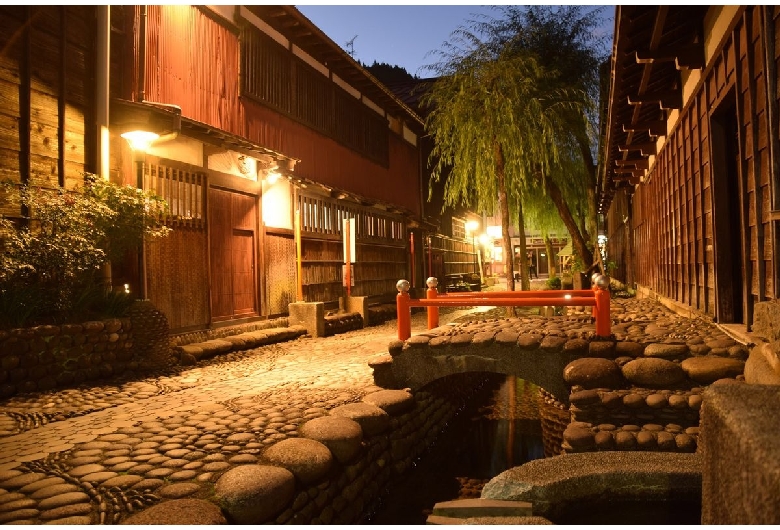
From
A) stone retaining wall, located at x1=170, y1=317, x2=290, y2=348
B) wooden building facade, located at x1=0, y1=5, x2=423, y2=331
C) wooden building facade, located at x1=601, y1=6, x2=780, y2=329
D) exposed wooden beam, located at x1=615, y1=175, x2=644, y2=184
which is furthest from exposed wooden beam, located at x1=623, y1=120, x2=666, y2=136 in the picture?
stone retaining wall, located at x1=170, y1=317, x2=290, y2=348

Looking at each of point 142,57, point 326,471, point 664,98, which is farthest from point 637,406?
point 142,57

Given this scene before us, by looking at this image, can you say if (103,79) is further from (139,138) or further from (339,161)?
(339,161)

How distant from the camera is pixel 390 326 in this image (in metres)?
15.7

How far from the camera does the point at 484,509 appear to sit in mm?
3846

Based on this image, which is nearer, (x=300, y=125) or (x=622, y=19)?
(x=622, y=19)

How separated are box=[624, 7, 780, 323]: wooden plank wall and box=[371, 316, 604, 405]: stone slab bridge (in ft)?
6.26

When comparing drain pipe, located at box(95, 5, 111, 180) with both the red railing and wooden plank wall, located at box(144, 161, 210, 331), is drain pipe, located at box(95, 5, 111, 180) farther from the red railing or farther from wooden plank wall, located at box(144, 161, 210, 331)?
the red railing

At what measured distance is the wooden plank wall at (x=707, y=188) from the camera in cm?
497

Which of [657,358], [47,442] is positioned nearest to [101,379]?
[47,442]

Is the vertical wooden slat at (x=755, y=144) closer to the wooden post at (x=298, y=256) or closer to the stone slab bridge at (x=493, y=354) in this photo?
the stone slab bridge at (x=493, y=354)

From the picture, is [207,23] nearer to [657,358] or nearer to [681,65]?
[681,65]

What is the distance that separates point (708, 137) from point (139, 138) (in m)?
9.14

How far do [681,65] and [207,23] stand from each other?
954 cm

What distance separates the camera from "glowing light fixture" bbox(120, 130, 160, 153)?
28.8 ft
